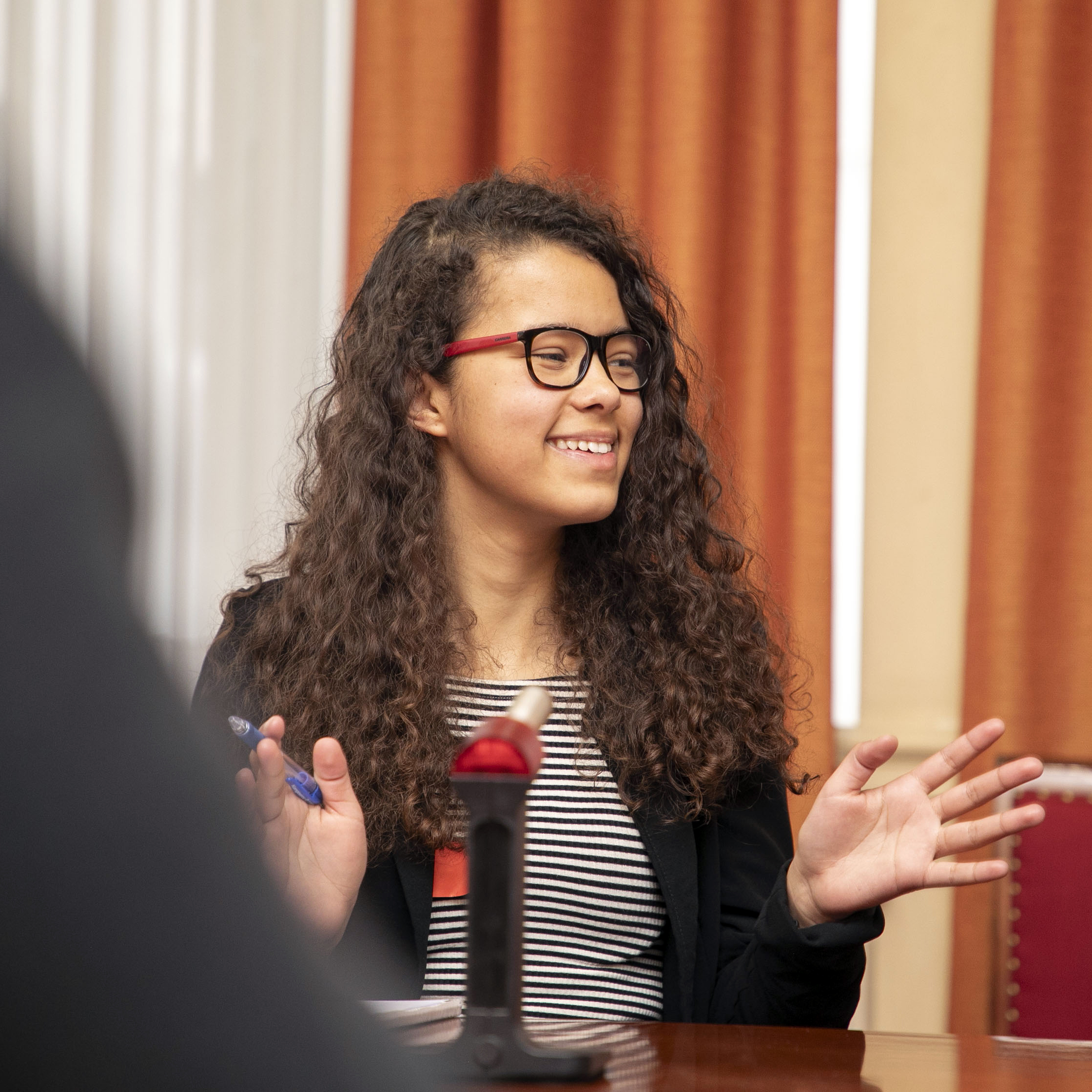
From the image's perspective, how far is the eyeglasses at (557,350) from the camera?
61.3 inches

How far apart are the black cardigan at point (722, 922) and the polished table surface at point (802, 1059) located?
291mm

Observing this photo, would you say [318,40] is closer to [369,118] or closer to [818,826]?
[369,118]

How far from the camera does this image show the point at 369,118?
7.39ft

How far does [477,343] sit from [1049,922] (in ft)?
3.46

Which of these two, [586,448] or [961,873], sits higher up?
[586,448]

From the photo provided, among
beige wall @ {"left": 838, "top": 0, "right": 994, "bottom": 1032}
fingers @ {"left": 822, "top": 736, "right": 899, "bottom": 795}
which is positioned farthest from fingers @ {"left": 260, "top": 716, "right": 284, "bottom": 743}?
beige wall @ {"left": 838, "top": 0, "right": 994, "bottom": 1032}

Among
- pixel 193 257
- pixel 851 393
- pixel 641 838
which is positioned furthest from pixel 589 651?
pixel 193 257

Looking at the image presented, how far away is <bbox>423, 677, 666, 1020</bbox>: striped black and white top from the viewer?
1.38m

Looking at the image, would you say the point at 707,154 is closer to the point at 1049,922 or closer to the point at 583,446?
the point at 583,446

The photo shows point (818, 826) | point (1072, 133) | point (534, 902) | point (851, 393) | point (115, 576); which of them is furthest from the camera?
point (851, 393)

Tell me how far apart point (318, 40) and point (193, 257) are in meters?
0.49

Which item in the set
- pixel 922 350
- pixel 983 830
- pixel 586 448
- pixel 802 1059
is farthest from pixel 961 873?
pixel 922 350

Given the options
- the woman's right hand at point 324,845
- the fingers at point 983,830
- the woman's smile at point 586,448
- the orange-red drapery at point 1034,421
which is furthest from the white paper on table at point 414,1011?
the orange-red drapery at point 1034,421

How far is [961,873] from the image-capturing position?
3.77 ft
